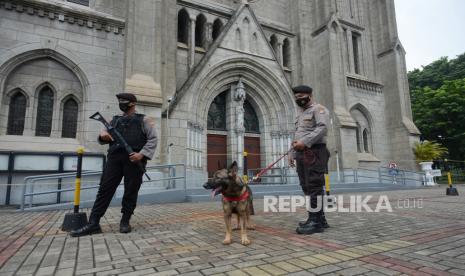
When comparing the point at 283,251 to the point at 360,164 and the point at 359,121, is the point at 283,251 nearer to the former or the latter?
the point at 360,164

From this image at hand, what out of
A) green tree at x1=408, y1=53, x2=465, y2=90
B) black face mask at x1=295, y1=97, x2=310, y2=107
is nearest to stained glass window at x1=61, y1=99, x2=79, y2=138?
black face mask at x1=295, y1=97, x2=310, y2=107

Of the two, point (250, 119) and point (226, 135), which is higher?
point (250, 119)

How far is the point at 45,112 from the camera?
34.7 feet

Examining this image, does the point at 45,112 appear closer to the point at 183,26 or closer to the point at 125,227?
the point at 183,26

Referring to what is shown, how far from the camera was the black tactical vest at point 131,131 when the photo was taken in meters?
4.24

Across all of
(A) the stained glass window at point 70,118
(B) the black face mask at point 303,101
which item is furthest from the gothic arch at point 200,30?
(B) the black face mask at point 303,101

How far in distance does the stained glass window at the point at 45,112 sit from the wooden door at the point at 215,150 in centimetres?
679

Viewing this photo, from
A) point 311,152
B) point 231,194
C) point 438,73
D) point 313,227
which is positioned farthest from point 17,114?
point 438,73

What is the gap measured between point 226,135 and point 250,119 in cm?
199

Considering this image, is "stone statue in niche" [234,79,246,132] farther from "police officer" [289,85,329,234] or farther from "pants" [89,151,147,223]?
"pants" [89,151,147,223]

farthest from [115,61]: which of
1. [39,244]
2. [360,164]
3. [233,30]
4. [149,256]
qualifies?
[360,164]

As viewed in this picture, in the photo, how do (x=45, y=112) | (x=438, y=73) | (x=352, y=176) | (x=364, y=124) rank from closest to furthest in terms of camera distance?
(x=45, y=112) < (x=352, y=176) < (x=364, y=124) < (x=438, y=73)

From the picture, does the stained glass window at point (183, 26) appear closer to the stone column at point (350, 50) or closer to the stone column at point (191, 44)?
the stone column at point (191, 44)

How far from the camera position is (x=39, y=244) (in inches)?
136
